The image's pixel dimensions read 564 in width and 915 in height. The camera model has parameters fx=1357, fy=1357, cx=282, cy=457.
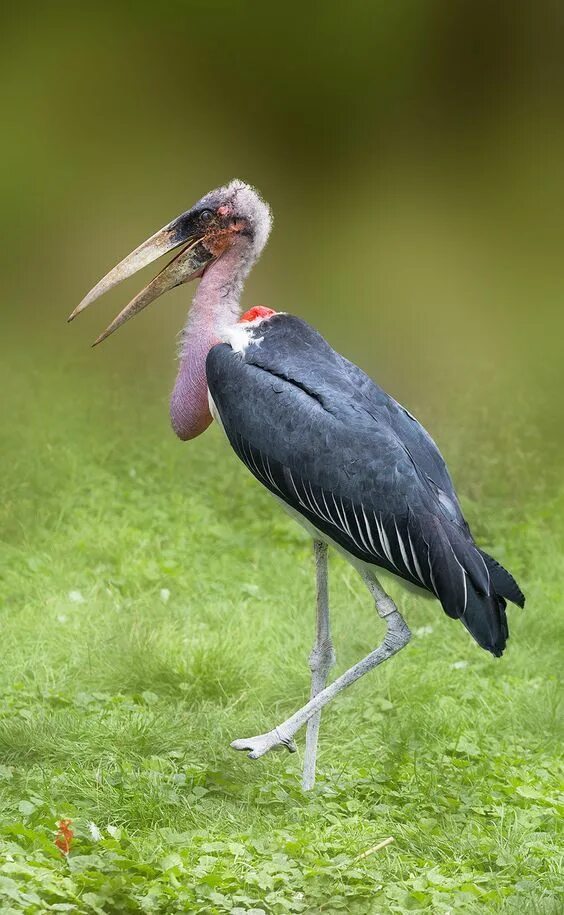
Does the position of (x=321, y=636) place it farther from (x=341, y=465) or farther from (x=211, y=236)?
(x=211, y=236)

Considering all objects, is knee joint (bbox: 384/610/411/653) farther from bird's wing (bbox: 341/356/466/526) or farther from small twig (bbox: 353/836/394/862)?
small twig (bbox: 353/836/394/862)

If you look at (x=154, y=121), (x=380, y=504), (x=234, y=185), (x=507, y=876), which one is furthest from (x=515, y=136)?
(x=507, y=876)

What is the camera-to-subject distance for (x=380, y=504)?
447 centimetres

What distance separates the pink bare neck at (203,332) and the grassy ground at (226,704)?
1128mm

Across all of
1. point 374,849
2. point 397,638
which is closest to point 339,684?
point 397,638

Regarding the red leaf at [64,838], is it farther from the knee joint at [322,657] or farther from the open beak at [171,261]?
the open beak at [171,261]

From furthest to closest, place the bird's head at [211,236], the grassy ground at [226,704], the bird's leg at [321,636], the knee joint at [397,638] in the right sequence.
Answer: the bird's head at [211,236] < the bird's leg at [321,636] < the knee joint at [397,638] < the grassy ground at [226,704]

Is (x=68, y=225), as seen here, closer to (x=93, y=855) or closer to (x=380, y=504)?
(x=380, y=504)

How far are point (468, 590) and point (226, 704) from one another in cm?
147

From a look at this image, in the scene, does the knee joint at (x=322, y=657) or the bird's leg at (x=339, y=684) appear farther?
the knee joint at (x=322, y=657)

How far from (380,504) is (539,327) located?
6670mm

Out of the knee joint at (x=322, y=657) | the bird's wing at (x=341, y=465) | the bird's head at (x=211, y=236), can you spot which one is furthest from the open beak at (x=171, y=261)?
the knee joint at (x=322, y=657)

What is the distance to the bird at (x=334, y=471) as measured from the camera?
442cm

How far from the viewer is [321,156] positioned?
35.7 ft
